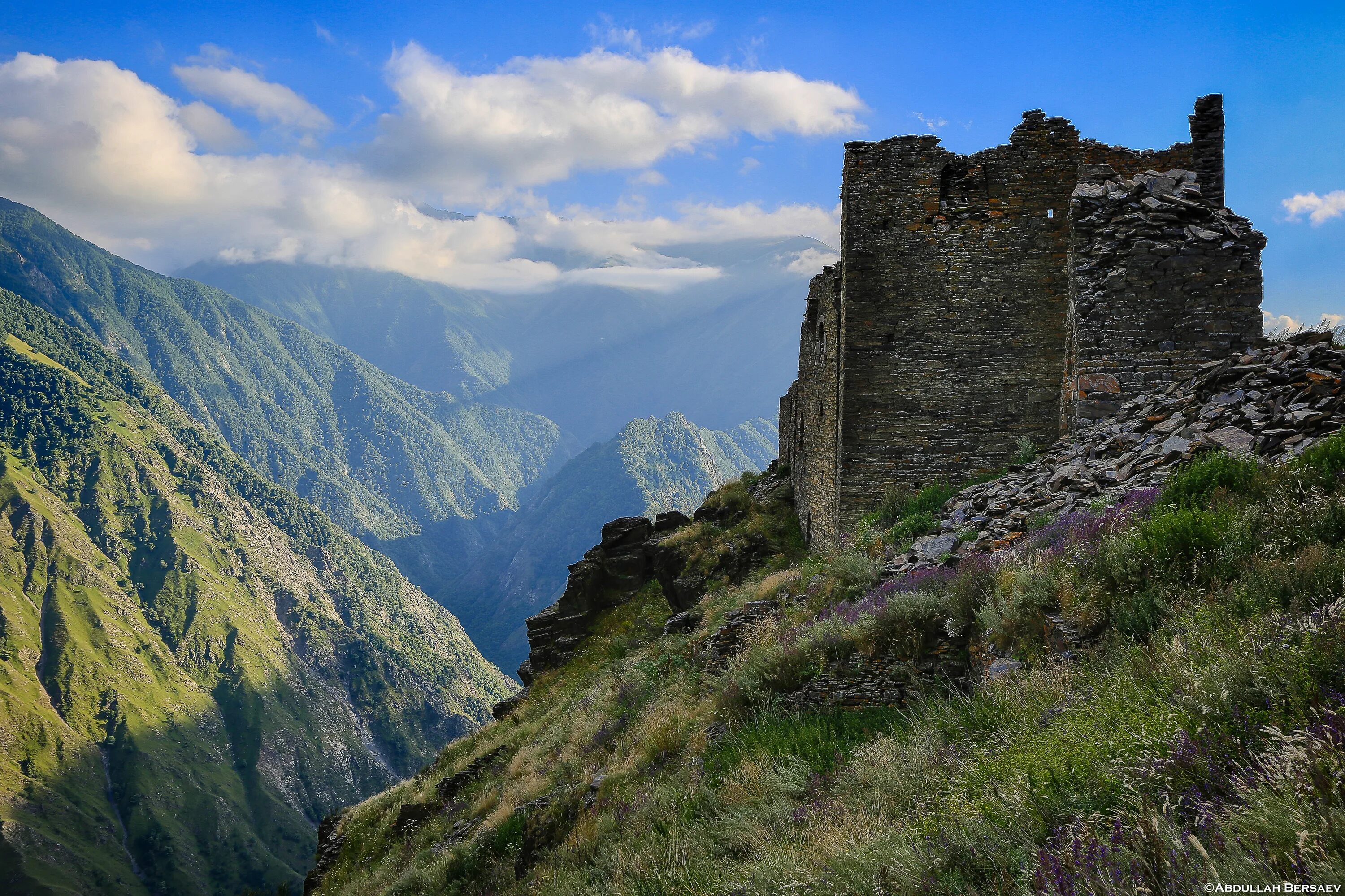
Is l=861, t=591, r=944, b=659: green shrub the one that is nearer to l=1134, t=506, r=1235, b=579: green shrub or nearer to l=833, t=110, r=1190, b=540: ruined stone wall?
l=1134, t=506, r=1235, b=579: green shrub

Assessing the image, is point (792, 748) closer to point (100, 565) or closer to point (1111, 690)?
point (1111, 690)

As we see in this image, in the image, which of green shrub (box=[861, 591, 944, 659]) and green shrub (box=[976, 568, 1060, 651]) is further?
green shrub (box=[861, 591, 944, 659])

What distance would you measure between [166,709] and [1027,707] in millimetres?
185634

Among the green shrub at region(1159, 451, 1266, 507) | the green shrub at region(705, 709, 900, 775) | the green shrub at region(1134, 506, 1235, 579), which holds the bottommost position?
A: the green shrub at region(705, 709, 900, 775)

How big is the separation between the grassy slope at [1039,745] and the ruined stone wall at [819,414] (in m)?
6.76

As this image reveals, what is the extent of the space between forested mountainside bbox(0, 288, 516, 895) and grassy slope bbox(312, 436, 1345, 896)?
427 ft

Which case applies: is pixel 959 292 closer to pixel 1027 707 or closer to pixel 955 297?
pixel 955 297

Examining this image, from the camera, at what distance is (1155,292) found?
1091cm

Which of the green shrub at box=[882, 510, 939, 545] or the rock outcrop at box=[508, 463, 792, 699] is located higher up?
the green shrub at box=[882, 510, 939, 545]

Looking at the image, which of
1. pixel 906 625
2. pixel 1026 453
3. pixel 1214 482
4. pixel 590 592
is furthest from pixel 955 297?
pixel 590 592

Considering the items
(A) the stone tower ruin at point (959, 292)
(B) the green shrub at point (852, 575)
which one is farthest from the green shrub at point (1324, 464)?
(A) the stone tower ruin at point (959, 292)

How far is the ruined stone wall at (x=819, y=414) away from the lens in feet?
53.8

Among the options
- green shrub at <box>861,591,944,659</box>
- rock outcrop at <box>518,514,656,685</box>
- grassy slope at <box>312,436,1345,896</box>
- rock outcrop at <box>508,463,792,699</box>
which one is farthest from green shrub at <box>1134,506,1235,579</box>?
rock outcrop at <box>518,514,656,685</box>

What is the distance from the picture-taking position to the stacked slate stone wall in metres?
10.7
